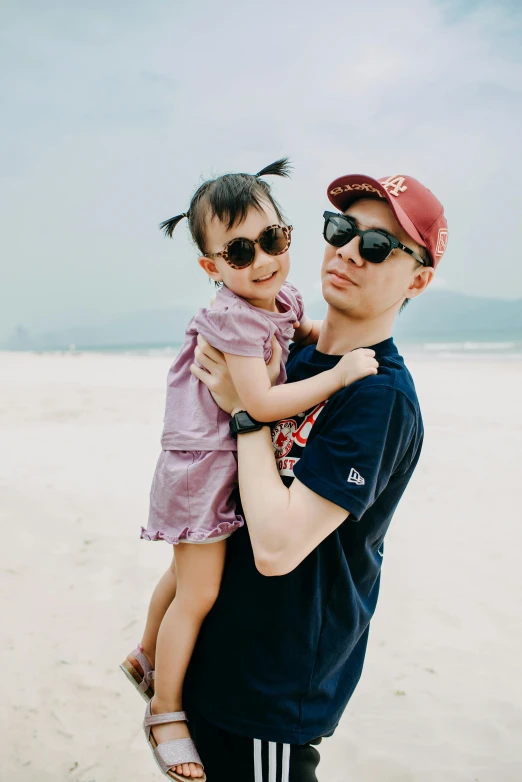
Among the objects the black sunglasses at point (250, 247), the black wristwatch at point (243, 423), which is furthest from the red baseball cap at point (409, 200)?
the black wristwatch at point (243, 423)

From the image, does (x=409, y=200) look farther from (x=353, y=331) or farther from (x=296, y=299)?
(x=296, y=299)

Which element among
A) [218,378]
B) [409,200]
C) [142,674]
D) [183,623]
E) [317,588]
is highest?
[409,200]

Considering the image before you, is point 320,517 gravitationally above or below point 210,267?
below

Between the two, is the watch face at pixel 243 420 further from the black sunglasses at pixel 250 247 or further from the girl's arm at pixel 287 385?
the black sunglasses at pixel 250 247

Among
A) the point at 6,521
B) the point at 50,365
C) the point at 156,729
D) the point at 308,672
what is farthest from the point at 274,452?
the point at 50,365

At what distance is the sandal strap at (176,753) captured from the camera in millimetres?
1967

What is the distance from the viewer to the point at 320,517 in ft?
5.38

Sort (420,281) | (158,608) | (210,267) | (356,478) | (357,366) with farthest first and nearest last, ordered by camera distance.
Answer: (158,608)
(210,267)
(420,281)
(357,366)
(356,478)

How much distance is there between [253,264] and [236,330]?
230 millimetres

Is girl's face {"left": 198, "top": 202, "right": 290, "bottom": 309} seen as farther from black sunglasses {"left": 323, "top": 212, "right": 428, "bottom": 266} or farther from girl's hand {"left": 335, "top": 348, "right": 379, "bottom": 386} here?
girl's hand {"left": 335, "top": 348, "right": 379, "bottom": 386}

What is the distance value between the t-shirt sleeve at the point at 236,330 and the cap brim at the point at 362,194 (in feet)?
1.40

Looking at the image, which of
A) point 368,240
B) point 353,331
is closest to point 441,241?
point 368,240

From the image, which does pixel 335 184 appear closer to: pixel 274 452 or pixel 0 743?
pixel 274 452

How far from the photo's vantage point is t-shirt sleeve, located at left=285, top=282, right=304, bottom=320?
231 cm
